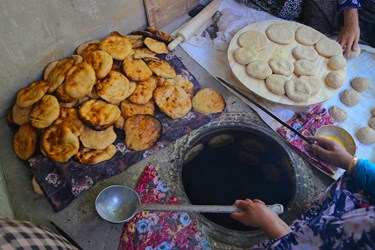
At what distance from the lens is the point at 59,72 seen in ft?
7.82

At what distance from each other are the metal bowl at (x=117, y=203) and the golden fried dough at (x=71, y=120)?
506 mm

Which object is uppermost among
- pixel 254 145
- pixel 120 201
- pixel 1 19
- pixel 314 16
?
pixel 1 19

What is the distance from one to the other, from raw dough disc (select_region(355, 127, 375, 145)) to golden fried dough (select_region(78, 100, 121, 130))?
Result: 2027mm

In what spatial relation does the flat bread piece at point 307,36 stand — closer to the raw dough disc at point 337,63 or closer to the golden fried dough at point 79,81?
the raw dough disc at point 337,63

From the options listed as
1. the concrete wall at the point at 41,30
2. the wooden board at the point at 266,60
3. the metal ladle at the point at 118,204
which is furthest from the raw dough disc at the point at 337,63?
the metal ladle at the point at 118,204

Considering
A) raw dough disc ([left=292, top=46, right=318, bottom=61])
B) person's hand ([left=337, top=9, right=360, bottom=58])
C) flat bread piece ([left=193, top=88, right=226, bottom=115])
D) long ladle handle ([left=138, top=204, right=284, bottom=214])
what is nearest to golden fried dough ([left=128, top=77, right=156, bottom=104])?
flat bread piece ([left=193, top=88, right=226, bottom=115])

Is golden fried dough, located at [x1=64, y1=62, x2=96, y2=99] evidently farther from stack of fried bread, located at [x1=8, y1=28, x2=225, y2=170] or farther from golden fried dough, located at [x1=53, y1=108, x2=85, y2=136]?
golden fried dough, located at [x1=53, y1=108, x2=85, y2=136]

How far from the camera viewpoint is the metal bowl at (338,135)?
8.25 feet

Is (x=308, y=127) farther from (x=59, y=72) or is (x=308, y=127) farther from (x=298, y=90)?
(x=59, y=72)

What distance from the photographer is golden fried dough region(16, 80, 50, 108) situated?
2258 mm

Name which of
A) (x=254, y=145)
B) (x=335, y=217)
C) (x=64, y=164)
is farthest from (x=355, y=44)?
(x=64, y=164)

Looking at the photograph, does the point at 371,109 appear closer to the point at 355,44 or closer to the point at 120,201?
the point at 355,44

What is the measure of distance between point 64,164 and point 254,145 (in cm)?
155

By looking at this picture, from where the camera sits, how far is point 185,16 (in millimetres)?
3295
